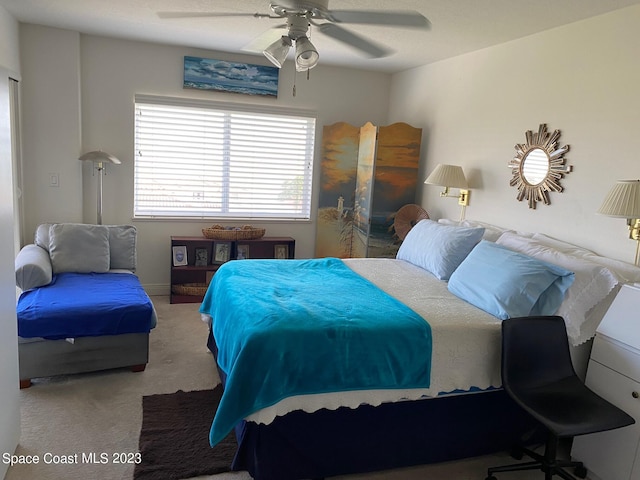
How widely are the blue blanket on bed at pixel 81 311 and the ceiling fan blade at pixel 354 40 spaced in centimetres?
204

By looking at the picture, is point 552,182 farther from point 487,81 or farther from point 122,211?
point 122,211

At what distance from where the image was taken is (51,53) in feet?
13.3

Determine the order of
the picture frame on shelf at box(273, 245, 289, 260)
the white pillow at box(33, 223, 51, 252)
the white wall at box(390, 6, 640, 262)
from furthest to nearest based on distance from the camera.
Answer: the picture frame on shelf at box(273, 245, 289, 260) < the white pillow at box(33, 223, 51, 252) < the white wall at box(390, 6, 640, 262)

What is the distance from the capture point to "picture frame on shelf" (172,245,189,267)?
466 centimetres

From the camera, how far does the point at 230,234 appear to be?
469cm

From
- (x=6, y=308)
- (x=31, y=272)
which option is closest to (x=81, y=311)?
(x=31, y=272)

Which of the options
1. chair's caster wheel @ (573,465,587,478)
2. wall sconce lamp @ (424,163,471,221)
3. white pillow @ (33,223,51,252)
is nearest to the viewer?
chair's caster wheel @ (573,465,587,478)

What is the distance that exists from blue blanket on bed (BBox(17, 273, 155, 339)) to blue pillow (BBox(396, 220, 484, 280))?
1.94 metres

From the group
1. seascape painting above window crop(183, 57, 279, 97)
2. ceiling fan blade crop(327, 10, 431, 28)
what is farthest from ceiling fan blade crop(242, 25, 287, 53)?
seascape painting above window crop(183, 57, 279, 97)

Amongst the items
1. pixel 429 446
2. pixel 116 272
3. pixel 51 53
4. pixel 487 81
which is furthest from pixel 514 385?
pixel 51 53

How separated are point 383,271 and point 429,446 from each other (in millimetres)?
1274

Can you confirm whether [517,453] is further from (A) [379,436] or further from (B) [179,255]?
(B) [179,255]

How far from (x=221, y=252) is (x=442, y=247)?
2453 millimetres

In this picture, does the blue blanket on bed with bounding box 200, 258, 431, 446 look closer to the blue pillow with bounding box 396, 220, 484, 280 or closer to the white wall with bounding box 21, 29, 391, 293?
the blue pillow with bounding box 396, 220, 484, 280
